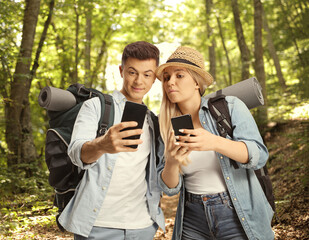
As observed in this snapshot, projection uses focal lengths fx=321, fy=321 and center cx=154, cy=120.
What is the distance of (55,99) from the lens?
2773 millimetres

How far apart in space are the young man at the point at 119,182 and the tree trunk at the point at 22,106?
5314 mm

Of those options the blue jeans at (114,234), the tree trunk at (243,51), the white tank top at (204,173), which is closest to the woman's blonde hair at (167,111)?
the white tank top at (204,173)

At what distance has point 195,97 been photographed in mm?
2885

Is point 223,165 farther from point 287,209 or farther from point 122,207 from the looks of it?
point 287,209

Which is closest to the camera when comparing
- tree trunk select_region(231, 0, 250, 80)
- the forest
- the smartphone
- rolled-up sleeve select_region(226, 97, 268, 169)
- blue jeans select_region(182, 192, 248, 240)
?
the smartphone

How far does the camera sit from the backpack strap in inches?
101

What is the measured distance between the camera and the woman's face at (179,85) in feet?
9.14

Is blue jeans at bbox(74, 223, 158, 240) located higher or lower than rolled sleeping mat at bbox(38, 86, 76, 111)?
lower

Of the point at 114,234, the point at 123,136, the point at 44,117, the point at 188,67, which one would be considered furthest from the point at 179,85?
the point at 44,117

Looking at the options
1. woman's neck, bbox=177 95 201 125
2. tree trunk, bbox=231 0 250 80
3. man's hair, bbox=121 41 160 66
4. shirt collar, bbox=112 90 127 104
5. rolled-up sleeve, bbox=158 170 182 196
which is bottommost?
rolled-up sleeve, bbox=158 170 182 196

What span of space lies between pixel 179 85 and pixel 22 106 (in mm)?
6200

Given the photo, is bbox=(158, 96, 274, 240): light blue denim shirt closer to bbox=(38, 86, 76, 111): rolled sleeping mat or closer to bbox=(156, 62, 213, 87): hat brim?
bbox=(156, 62, 213, 87): hat brim

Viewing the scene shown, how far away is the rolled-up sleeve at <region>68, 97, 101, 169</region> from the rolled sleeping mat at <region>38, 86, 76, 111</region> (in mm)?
212

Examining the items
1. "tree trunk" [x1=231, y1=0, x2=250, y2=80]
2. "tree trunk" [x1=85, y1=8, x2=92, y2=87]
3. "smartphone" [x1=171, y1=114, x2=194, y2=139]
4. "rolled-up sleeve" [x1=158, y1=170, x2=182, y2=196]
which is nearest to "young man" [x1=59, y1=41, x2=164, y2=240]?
"rolled-up sleeve" [x1=158, y1=170, x2=182, y2=196]
